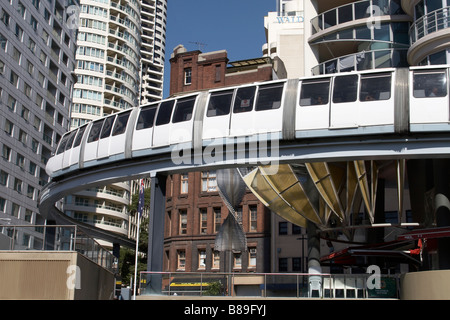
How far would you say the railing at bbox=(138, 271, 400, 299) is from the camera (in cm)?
2477

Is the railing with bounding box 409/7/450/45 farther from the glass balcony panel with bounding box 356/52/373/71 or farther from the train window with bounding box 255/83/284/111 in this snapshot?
the train window with bounding box 255/83/284/111

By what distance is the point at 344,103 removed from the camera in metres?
25.4

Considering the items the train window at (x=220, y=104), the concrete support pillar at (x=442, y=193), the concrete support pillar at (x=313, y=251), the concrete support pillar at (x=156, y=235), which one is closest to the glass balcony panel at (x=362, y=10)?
the concrete support pillar at (x=313, y=251)

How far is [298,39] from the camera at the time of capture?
7188cm

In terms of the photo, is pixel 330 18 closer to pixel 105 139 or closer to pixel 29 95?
pixel 105 139

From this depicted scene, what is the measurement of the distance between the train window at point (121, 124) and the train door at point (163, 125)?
1.97 meters

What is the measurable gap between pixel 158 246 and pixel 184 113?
588cm

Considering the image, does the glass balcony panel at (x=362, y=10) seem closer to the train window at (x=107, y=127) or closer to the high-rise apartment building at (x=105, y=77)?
the train window at (x=107, y=127)

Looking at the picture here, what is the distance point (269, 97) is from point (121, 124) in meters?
7.77

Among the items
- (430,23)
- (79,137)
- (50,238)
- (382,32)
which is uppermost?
(382,32)

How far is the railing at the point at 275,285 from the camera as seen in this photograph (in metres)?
24.8

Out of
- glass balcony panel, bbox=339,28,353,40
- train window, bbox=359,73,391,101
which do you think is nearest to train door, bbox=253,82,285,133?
train window, bbox=359,73,391,101

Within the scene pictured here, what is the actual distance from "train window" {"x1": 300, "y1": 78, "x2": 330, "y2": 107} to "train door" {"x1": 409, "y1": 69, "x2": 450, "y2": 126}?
10.9 feet

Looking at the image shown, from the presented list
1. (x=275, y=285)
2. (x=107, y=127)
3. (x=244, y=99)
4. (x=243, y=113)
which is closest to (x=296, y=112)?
(x=243, y=113)
